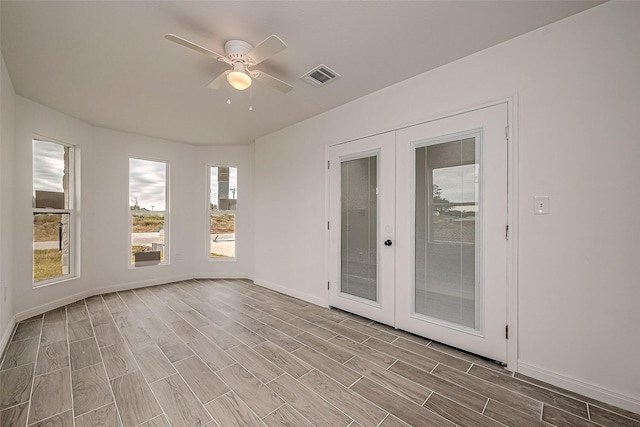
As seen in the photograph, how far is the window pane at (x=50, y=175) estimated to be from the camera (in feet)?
11.5

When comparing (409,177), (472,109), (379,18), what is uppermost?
(379,18)

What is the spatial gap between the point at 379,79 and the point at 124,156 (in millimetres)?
4389

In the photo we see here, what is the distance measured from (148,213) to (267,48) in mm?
4227

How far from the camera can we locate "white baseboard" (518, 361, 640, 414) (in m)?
1.72

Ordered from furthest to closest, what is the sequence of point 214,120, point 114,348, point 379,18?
point 214,120, point 114,348, point 379,18

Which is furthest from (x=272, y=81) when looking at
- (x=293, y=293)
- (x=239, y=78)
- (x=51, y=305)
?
(x=51, y=305)

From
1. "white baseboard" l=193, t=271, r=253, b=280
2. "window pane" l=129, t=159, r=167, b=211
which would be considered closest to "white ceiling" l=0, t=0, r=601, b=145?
"window pane" l=129, t=159, r=167, b=211

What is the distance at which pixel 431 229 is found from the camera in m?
2.67

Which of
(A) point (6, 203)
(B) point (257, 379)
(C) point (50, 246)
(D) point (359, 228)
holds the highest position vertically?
(A) point (6, 203)

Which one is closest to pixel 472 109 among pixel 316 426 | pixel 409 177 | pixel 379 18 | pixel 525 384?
pixel 409 177

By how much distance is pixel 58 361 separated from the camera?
2.32 meters

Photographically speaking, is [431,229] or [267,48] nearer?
[267,48]

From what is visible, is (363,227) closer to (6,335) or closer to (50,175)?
(6,335)

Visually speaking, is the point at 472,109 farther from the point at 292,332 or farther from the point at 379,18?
the point at 292,332
